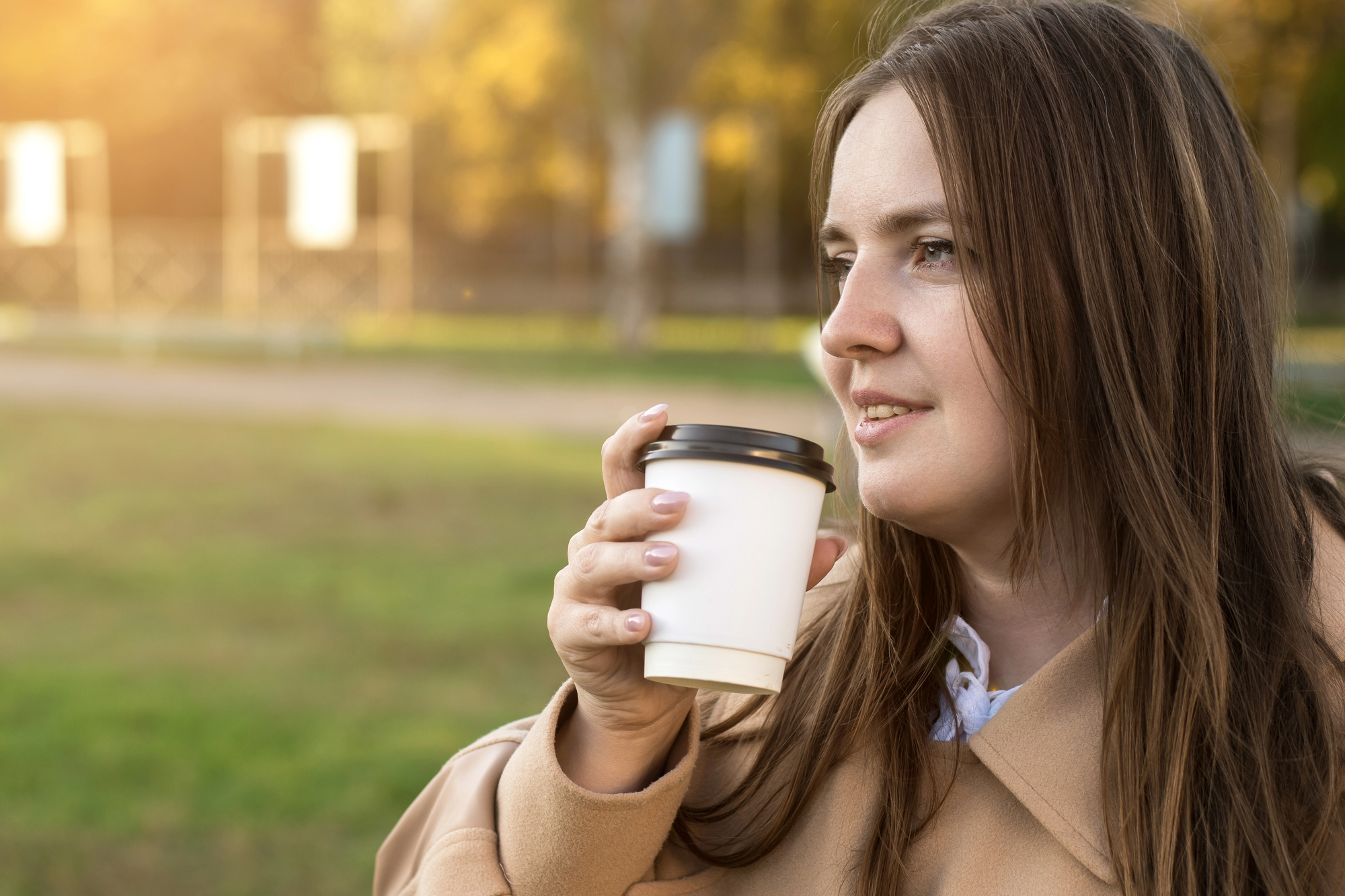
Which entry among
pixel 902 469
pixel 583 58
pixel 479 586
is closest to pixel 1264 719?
pixel 902 469

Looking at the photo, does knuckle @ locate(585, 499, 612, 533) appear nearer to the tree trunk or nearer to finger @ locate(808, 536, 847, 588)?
finger @ locate(808, 536, 847, 588)

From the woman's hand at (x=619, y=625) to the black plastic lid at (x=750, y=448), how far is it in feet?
0.16

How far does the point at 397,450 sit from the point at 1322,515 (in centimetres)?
815

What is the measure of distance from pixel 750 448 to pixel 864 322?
0.86ft

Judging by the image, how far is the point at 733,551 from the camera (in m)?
1.30

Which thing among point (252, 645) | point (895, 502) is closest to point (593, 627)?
point (895, 502)

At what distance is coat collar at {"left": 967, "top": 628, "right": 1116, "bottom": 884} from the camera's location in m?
1.38

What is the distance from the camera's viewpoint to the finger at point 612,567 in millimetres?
1312

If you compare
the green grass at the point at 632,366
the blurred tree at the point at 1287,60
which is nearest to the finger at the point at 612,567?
the green grass at the point at 632,366

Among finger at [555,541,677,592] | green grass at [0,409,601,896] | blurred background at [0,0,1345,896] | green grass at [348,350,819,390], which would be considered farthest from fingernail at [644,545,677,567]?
green grass at [348,350,819,390]

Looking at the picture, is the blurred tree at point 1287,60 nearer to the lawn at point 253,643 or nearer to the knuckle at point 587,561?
the lawn at point 253,643

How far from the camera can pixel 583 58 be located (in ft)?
54.6

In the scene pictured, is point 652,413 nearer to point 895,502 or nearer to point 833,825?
point 895,502

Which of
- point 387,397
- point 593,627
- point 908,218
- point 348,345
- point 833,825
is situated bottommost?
point 348,345
